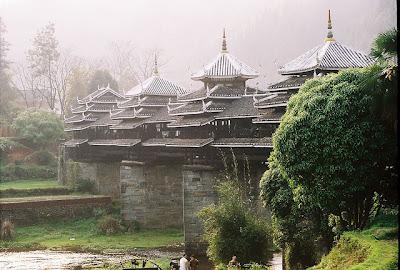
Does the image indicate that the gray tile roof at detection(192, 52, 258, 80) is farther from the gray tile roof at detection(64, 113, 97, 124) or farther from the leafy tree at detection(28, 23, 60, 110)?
the leafy tree at detection(28, 23, 60, 110)

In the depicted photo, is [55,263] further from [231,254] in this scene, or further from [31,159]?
[31,159]

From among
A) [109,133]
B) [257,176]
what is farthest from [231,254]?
[109,133]

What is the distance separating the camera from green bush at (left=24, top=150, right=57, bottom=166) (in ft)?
162

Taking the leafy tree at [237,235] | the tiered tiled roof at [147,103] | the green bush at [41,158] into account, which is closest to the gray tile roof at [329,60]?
the leafy tree at [237,235]

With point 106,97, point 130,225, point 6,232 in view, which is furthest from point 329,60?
point 106,97

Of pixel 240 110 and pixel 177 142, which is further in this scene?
pixel 177 142

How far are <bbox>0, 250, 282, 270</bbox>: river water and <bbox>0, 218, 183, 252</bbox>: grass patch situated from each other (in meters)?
1.26

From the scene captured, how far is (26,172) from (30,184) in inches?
150

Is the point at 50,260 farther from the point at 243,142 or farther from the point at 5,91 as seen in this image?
the point at 5,91

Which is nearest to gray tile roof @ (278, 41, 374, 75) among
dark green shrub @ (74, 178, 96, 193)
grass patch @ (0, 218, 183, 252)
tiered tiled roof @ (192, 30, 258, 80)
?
tiered tiled roof @ (192, 30, 258, 80)

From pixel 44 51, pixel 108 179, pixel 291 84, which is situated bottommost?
pixel 108 179

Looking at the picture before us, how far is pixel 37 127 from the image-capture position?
4956 centimetres

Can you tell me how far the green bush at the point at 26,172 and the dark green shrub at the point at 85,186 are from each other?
23.7 ft

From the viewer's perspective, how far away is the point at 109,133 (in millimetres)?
40375
